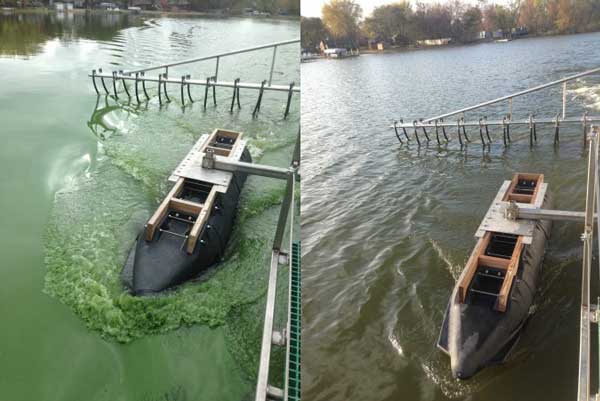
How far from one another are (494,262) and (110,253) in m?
4.41

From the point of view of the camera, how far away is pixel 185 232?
224 inches

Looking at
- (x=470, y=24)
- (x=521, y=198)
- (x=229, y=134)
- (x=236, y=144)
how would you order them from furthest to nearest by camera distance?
(x=470, y=24) → (x=229, y=134) → (x=236, y=144) → (x=521, y=198)

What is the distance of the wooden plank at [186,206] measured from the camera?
232 inches

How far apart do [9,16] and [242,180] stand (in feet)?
98.6

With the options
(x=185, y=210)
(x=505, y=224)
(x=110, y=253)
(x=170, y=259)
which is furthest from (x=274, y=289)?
(x=505, y=224)

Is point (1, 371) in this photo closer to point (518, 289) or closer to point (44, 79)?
point (518, 289)

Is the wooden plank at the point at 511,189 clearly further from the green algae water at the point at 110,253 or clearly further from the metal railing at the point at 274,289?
the metal railing at the point at 274,289

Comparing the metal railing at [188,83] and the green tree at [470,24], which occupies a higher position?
the green tree at [470,24]

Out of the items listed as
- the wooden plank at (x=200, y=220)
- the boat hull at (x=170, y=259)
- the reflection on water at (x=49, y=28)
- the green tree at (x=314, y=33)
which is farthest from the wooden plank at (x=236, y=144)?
the green tree at (x=314, y=33)

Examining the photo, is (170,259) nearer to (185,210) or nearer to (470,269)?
(185,210)

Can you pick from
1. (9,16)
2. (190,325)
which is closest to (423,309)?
(190,325)

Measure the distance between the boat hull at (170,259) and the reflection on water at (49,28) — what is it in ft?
53.0

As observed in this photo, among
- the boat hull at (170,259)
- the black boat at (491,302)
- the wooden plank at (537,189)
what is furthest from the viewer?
the wooden plank at (537,189)

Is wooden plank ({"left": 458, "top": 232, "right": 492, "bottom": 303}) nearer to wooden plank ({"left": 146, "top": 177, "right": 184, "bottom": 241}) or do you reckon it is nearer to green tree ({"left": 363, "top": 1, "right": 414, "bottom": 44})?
wooden plank ({"left": 146, "top": 177, "right": 184, "bottom": 241})
